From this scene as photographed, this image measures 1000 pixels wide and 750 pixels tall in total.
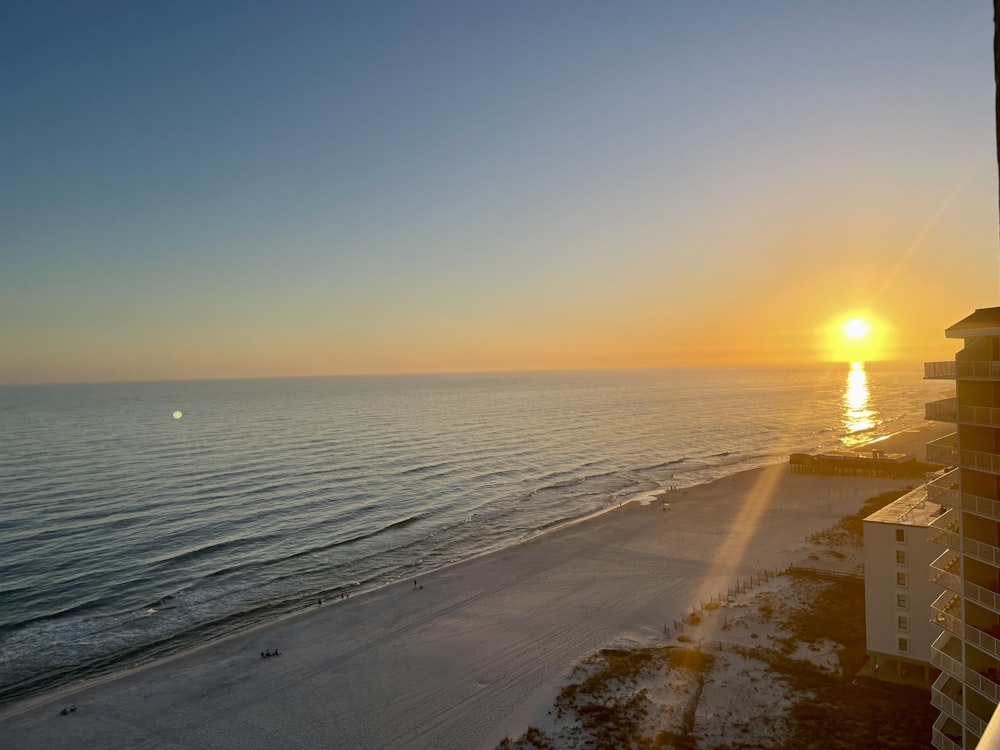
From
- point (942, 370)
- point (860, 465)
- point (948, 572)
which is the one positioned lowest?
point (860, 465)

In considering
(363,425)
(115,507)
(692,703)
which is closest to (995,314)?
(692,703)

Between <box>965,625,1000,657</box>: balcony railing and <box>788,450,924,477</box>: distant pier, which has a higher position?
<box>965,625,1000,657</box>: balcony railing

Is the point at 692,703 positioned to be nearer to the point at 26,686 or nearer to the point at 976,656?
the point at 976,656

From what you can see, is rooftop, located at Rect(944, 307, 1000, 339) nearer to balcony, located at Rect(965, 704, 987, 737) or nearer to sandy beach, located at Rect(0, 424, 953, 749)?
balcony, located at Rect(965, 704, 987, 737)

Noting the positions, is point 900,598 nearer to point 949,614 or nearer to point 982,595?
point 949,614

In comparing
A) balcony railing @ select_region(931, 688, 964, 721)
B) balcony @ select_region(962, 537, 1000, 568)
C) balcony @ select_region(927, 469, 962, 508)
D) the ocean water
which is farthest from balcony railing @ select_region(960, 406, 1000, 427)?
the ocean water

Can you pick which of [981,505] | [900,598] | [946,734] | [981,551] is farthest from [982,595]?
[900,598]
